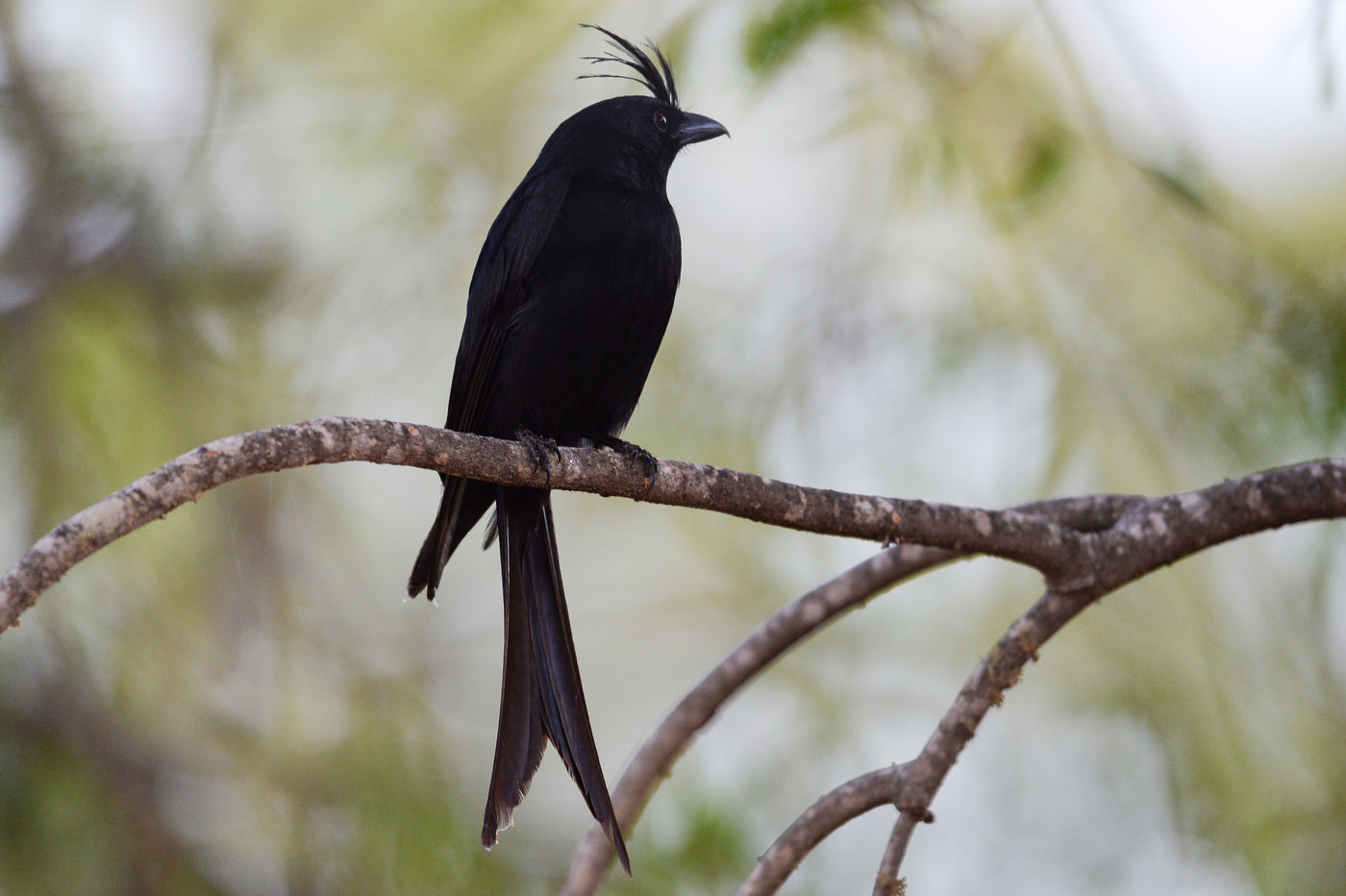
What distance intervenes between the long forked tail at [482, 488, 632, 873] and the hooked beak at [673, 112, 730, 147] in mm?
1000

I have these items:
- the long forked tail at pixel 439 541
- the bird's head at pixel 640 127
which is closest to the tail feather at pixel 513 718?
the long forked tail at pixel 439 541

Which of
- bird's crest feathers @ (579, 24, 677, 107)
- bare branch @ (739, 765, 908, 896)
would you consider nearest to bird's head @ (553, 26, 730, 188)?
bird's crest feathers @ (579, 24, 677, 107)

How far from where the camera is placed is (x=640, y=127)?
277cm

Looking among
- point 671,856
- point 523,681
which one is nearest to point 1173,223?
point 523,681

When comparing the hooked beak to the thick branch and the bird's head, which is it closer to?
the bird's head

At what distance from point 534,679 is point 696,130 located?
56.1 inches

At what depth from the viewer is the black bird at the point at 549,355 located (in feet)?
7.54

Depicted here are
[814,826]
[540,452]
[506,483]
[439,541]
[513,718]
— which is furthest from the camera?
[439,541]

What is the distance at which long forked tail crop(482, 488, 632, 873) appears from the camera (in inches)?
80.0

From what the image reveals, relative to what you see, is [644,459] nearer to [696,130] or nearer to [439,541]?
[439,541]

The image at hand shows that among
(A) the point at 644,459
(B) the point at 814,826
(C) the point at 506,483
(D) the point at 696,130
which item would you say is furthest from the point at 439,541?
(D) the point at 696,130

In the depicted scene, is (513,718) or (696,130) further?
(696,130)

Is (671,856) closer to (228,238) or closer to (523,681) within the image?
(523,681)

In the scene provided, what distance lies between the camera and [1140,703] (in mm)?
3207
